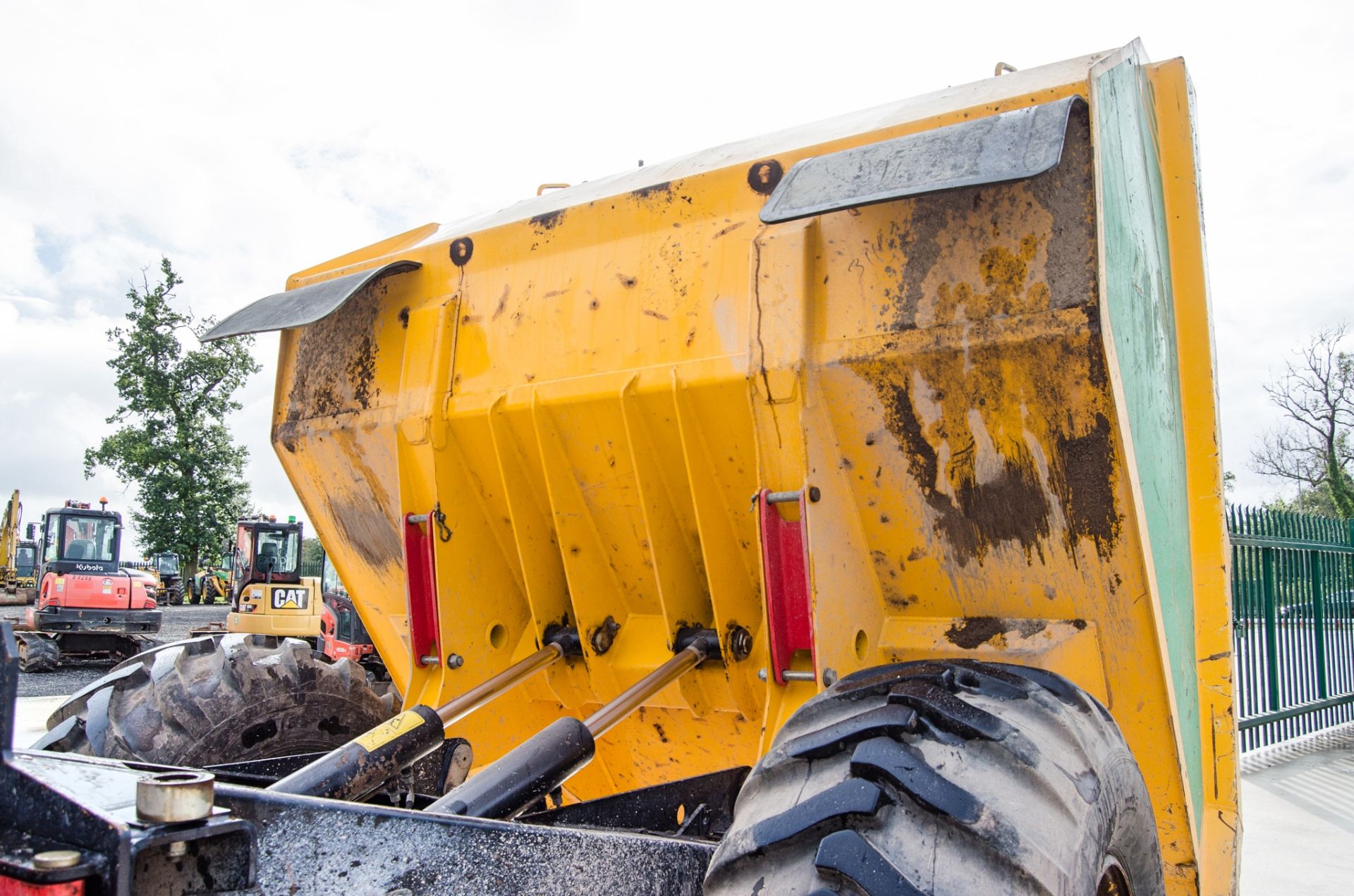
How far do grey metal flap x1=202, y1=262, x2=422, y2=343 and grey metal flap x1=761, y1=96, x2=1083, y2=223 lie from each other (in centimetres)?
150

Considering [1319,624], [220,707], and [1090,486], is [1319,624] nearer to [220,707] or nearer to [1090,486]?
[1090,486]

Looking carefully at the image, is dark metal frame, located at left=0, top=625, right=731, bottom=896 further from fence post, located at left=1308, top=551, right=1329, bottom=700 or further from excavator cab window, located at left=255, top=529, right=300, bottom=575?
excavator cab window, located at left=255, top=529, right=300, bottom=575

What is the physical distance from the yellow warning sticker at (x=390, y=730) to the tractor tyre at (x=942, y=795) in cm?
99

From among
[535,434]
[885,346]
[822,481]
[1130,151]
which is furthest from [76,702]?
[1130,151]

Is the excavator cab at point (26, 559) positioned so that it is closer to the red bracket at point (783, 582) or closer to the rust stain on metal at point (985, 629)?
the red bracket at point (783, 582)

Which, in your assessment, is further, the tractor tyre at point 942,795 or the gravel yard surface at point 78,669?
the gravel yard surface at point 78,669

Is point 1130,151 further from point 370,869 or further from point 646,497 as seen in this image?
point 370,869

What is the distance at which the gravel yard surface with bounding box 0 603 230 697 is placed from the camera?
1521 cm

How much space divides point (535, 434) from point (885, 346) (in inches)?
42.0

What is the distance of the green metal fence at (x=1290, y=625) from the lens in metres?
9.99

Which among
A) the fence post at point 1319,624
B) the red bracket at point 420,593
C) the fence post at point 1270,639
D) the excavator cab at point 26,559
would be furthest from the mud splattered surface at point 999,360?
the excavator cab at point 26,559

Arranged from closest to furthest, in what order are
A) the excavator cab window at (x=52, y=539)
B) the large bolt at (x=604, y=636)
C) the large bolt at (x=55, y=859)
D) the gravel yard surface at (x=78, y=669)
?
1. the large bolt at (x=55, y=859)
2. the large bolt at (x=604, y=636)
3. the gravel yard surface at (x=78, y=669)
4. the excavator cab window at (x=52, y=539)

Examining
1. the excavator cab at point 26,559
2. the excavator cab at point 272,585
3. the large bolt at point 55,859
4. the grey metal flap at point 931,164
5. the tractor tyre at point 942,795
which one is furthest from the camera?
the excavator cab at point 26,559

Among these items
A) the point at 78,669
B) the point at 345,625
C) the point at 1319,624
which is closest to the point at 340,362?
the point at 1319,624
